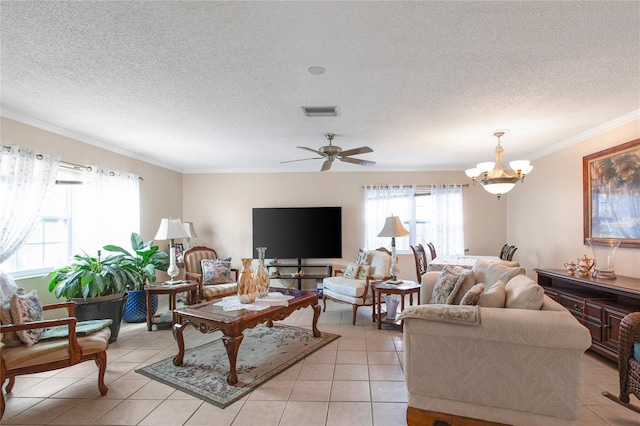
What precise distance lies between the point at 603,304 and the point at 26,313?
5.11m

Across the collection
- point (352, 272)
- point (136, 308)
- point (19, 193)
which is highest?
point (19, 193)

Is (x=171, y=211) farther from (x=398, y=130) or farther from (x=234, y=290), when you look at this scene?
(x=398, y=130)

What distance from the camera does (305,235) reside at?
20.6 ft

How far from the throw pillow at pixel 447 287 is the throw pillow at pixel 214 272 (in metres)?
3.47

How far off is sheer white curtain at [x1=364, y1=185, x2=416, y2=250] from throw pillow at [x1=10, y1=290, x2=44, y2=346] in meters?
4.94

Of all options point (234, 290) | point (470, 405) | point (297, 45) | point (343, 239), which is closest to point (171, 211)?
point (234, 290)

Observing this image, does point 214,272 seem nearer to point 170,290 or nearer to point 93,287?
point 170,290

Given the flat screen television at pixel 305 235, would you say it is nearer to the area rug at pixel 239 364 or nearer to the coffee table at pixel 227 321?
the area rug at pixel 239 364

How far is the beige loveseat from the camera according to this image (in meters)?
1.96

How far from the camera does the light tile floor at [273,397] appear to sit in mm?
2256

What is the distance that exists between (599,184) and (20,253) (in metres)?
6.74

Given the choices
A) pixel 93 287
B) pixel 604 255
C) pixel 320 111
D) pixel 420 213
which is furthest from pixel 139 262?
pixel 604 255

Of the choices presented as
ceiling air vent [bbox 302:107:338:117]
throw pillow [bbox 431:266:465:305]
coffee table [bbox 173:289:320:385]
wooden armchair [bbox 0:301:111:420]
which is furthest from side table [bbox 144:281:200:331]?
throw pillow [bbox 431:266:465:305]

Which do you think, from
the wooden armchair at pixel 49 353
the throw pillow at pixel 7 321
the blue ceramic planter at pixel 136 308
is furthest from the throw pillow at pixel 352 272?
the throw pillow at pixel 7 321
